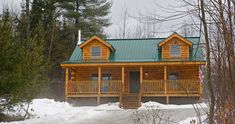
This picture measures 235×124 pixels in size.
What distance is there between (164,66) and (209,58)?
2263 cm

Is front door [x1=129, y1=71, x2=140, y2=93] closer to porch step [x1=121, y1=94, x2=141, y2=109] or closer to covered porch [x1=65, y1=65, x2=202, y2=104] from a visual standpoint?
covered porch [x1=65, y1=65, x2=202, y2=104]

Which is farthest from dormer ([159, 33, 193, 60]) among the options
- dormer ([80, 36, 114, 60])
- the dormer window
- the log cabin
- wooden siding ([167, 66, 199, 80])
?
the dormer window

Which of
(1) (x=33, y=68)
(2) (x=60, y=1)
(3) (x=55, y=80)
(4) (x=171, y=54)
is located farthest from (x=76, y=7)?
(1) (x=33, y=68)

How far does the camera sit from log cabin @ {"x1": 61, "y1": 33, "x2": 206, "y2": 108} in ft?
92.3

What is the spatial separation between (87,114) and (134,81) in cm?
980

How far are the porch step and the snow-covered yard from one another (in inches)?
18.4

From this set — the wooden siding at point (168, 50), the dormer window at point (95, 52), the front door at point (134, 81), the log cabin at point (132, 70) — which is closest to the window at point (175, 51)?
the log cabin at point (132, 70)

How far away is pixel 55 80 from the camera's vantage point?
4222 cm

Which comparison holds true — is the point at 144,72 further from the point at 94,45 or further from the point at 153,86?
the point at 94,45

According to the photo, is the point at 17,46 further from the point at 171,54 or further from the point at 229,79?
the point at 171,54

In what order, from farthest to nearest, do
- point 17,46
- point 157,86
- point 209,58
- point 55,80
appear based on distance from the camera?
point 55,80
point 157,86
point 17,46
point 209,58

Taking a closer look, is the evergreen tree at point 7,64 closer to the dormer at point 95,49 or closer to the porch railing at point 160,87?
the porch railing at point 160,87

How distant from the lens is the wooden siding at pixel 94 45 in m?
30.1

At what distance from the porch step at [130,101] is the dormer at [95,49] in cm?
352
